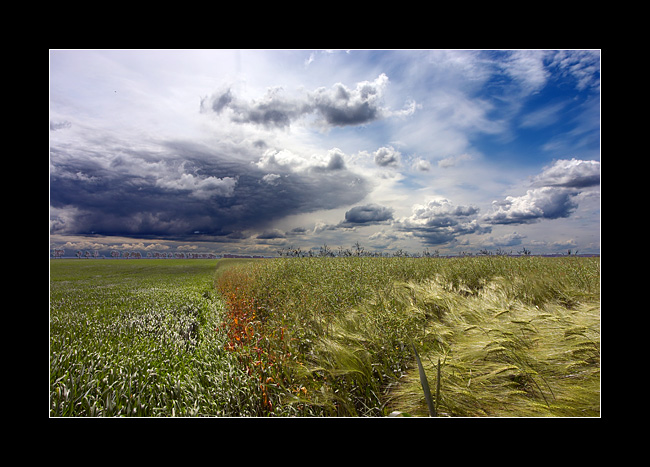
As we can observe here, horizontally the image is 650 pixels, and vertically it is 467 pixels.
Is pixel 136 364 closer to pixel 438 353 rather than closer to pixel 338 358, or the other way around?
pixel 338 358

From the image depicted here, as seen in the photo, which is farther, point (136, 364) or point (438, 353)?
point (136, 364)

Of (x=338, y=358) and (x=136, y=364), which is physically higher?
(x=338, y=358)

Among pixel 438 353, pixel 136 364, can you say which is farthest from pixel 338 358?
pixel 136 364

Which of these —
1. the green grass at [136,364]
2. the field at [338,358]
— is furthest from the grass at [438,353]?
the green grass at [136,364]

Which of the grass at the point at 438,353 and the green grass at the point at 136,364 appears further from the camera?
the green grass at the point at 136,364

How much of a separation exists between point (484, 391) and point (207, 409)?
214cm

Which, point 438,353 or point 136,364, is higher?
point 438,353

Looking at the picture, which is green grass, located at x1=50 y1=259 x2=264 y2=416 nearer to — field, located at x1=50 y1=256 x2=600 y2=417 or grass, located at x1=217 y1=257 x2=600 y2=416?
field, located at x1=50 y1=256 x2=600 y2=417

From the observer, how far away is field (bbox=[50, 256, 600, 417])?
1983 mm

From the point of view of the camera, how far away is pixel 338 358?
235 cm

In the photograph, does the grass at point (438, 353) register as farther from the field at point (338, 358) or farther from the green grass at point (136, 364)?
the green grass at point (136, 364)

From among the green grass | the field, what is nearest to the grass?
the field

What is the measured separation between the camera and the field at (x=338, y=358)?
1983mm
